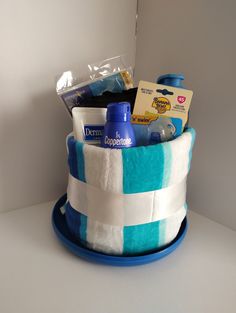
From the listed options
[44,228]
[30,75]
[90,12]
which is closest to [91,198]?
→ [44,228]

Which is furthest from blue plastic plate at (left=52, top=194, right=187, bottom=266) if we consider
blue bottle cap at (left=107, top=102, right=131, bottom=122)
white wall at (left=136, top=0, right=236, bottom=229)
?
blue bottle cap at (left=107, top=102, right=131, bottom=122)

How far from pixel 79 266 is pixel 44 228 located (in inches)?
5.5

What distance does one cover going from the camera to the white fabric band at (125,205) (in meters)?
0.42

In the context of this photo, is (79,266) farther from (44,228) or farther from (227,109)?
(227,109)

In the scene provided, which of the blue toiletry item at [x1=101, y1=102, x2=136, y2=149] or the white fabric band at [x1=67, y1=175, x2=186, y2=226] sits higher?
the blue toiletry item at [x1=101, y1=102, x2=136, y2=149]

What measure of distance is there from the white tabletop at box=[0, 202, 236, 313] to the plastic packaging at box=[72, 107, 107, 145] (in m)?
0.21

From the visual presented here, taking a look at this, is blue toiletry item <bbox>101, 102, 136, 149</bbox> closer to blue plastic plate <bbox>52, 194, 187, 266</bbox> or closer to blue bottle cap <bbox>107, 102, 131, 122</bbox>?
blue bottle cap <bbox>107, 102, 131, 122</bbox>

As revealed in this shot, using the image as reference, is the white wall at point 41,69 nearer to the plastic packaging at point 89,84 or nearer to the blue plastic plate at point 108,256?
the plastic packaging at point 89,84

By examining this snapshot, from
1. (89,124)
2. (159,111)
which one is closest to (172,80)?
(159,111)

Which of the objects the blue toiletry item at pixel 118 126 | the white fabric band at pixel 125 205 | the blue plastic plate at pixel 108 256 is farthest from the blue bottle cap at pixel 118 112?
the blue plastic plate at pixel 108 256

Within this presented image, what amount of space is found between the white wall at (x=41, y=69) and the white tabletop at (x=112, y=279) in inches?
5.3

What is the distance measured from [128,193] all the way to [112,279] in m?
→ 0.14

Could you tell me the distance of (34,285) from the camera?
0.42 m

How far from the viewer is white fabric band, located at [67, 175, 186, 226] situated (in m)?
0.42
